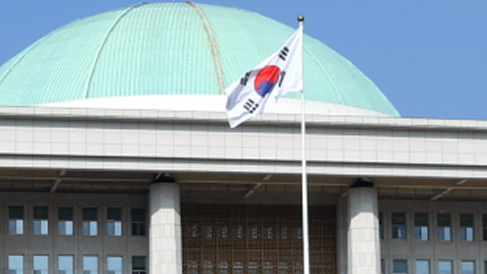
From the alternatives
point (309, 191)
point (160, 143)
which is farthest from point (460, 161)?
point (160, 143)

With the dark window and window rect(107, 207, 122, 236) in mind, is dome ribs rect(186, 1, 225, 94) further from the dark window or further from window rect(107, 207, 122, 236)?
the dark window

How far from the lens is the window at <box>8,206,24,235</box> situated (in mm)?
A: 52266

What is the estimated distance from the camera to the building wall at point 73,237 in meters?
A: 52.1

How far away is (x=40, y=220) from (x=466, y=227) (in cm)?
1603

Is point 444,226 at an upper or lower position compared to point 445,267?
upper

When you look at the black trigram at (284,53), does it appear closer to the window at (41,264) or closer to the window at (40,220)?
the window at (40,220)

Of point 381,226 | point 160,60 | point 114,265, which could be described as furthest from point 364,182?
point 114,265

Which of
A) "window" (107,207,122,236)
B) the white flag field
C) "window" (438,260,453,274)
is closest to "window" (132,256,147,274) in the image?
"window" (107,207,122,236)

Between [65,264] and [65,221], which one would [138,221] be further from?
[65,264]

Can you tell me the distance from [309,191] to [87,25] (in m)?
11.6

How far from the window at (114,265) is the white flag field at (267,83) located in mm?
14458

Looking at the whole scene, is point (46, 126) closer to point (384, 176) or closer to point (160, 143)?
Result: point (160, 143)

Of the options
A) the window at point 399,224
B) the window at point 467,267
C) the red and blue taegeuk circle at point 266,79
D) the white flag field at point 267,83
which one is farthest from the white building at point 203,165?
the red and blue taegeuk circle at point 266,79

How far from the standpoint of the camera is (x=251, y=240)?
5350 cm
